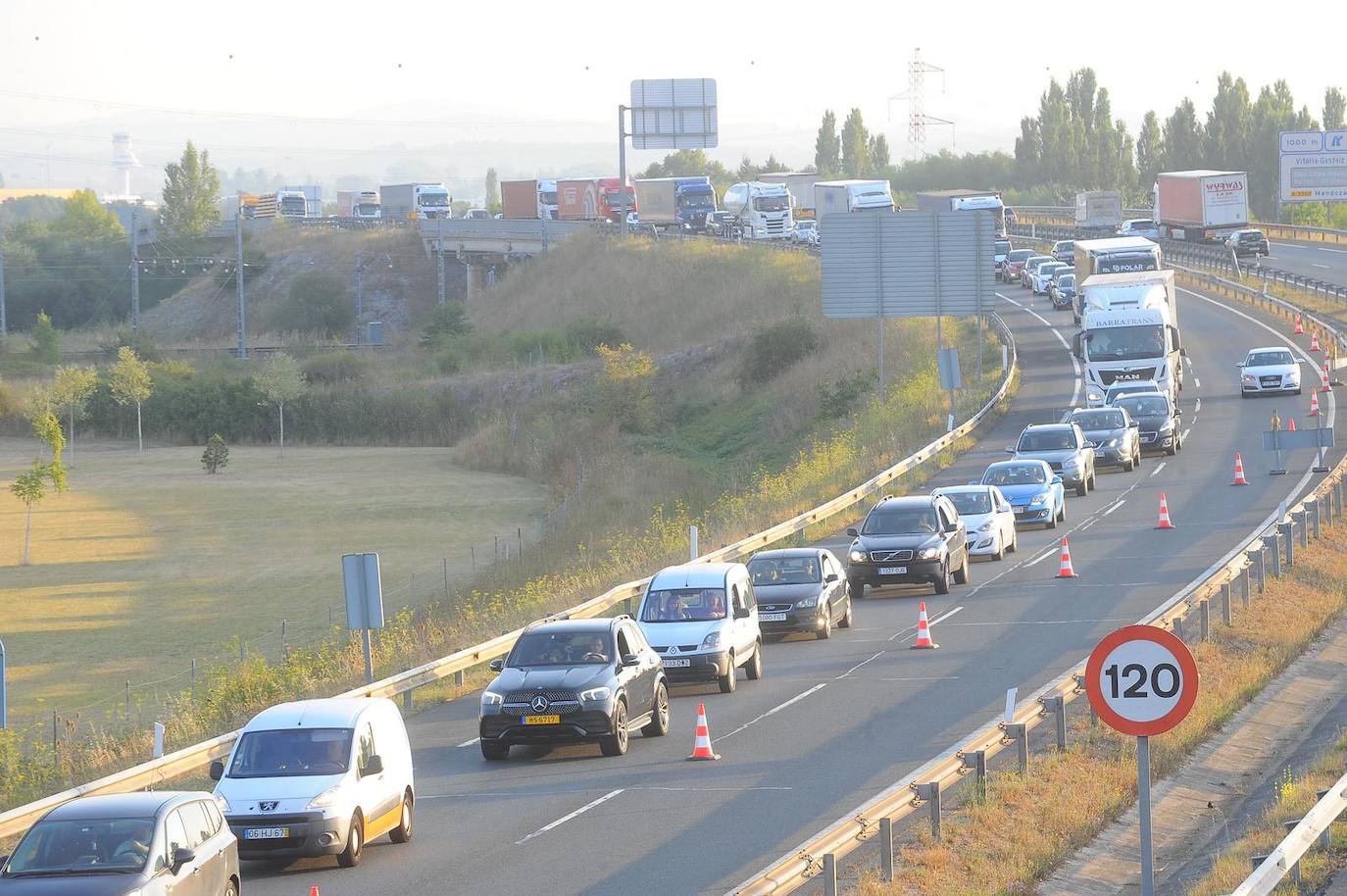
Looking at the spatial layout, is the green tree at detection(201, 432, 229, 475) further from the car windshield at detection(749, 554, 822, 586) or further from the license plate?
the license plate

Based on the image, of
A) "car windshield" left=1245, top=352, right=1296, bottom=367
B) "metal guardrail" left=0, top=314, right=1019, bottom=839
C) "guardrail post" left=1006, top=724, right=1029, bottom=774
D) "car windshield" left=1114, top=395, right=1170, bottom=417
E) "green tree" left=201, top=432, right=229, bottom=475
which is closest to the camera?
"metal guardrail" left=0, top=314, right=1019, bottom=839

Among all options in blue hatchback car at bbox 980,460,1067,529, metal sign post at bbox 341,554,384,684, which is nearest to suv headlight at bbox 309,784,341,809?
metal sign post at bbox 341,554,384,684

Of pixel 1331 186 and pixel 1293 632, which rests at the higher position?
pixel 1331 186

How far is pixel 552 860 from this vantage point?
47.9 ft

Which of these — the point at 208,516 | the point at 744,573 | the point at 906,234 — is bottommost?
the point at 208,516

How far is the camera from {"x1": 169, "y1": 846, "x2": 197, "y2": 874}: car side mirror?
1174 cm

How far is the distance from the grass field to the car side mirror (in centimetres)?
2104

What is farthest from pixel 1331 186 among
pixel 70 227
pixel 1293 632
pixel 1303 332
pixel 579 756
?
pixel 70 227

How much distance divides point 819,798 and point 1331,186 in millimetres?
84957

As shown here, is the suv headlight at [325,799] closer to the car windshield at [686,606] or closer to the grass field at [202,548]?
the car windshield at [686,606]

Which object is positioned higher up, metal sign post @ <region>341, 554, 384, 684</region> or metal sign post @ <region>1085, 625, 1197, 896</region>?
metal sign post @ <region>1085, 625, 1197, 896</region>

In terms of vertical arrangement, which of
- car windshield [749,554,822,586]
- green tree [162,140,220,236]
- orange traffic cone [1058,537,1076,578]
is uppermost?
green tree [162,140,220,236]

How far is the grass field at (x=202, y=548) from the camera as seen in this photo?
38.5 m

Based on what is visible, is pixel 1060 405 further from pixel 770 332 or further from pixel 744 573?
pixel 744 573
